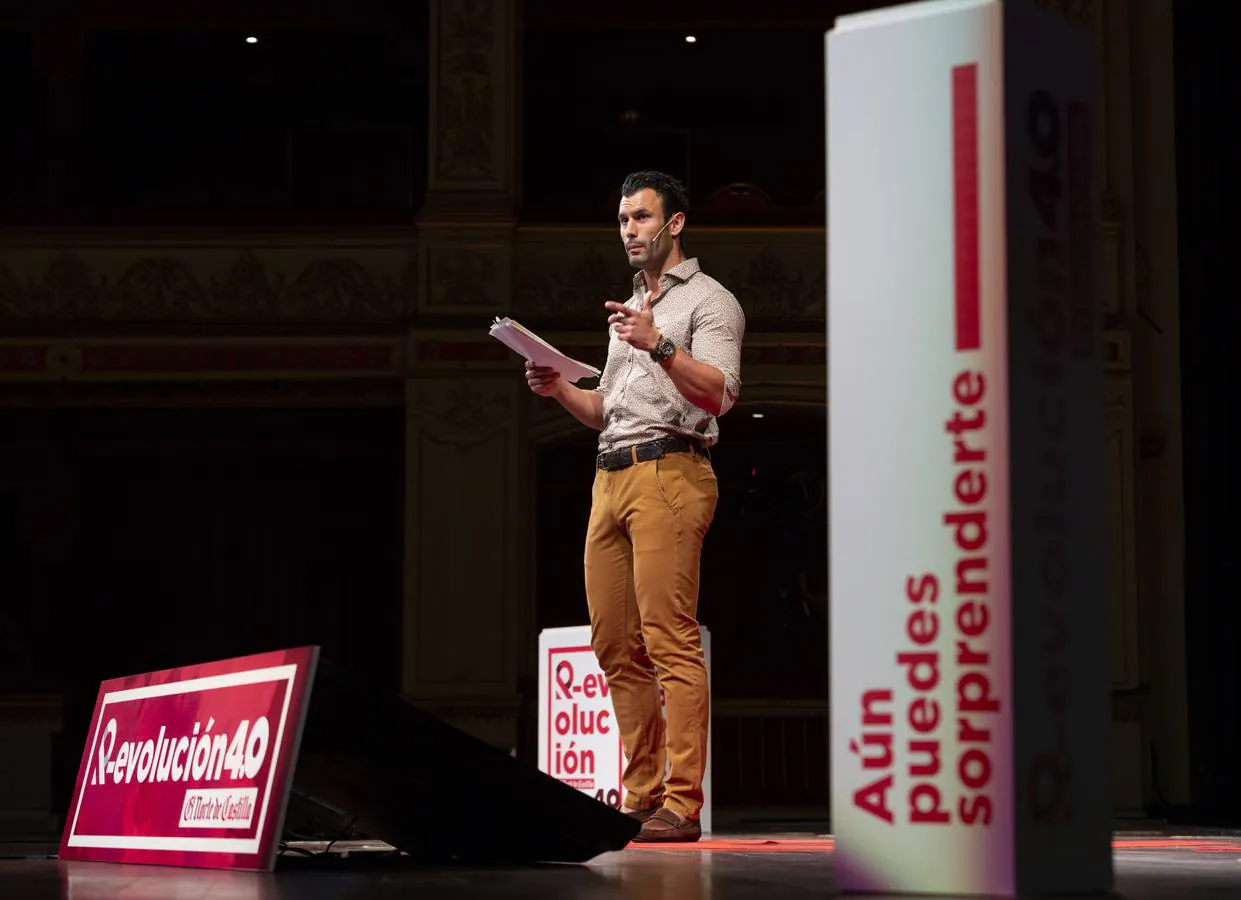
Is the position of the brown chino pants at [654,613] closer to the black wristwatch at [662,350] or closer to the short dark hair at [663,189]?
the black wristwatch at [662,350]

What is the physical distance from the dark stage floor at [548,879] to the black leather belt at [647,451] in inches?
36.7

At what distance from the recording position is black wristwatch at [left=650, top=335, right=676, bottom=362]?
4039 mm

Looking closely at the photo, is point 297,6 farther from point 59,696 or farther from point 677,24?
point 59,696

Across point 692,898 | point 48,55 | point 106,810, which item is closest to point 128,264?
point 48,55

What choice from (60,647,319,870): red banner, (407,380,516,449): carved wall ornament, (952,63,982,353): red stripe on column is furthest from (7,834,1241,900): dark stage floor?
(407,380,516,449): carved wall ornament

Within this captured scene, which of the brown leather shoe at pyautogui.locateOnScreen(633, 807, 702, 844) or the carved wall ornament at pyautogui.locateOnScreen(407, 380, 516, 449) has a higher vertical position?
the carved wall ornament at pyautogui.locateOnScreen(407, 380, 516, 449)

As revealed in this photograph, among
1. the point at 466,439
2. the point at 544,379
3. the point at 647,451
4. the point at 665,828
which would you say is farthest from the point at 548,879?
the point at 466,439

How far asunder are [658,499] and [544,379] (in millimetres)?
464

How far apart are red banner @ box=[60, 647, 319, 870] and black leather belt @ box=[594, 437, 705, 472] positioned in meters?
1.15

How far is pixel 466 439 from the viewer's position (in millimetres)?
11500

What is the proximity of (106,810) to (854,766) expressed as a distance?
2.07 metres

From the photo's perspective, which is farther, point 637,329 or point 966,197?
point 637,329

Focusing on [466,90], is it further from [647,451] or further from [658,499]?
[658,499]

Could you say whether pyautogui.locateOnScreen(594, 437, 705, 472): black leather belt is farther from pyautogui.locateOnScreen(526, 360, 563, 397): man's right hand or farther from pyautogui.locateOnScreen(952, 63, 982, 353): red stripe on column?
pyautogui.locateOnScreen(952, 63, 982, 353): red stripe on column
